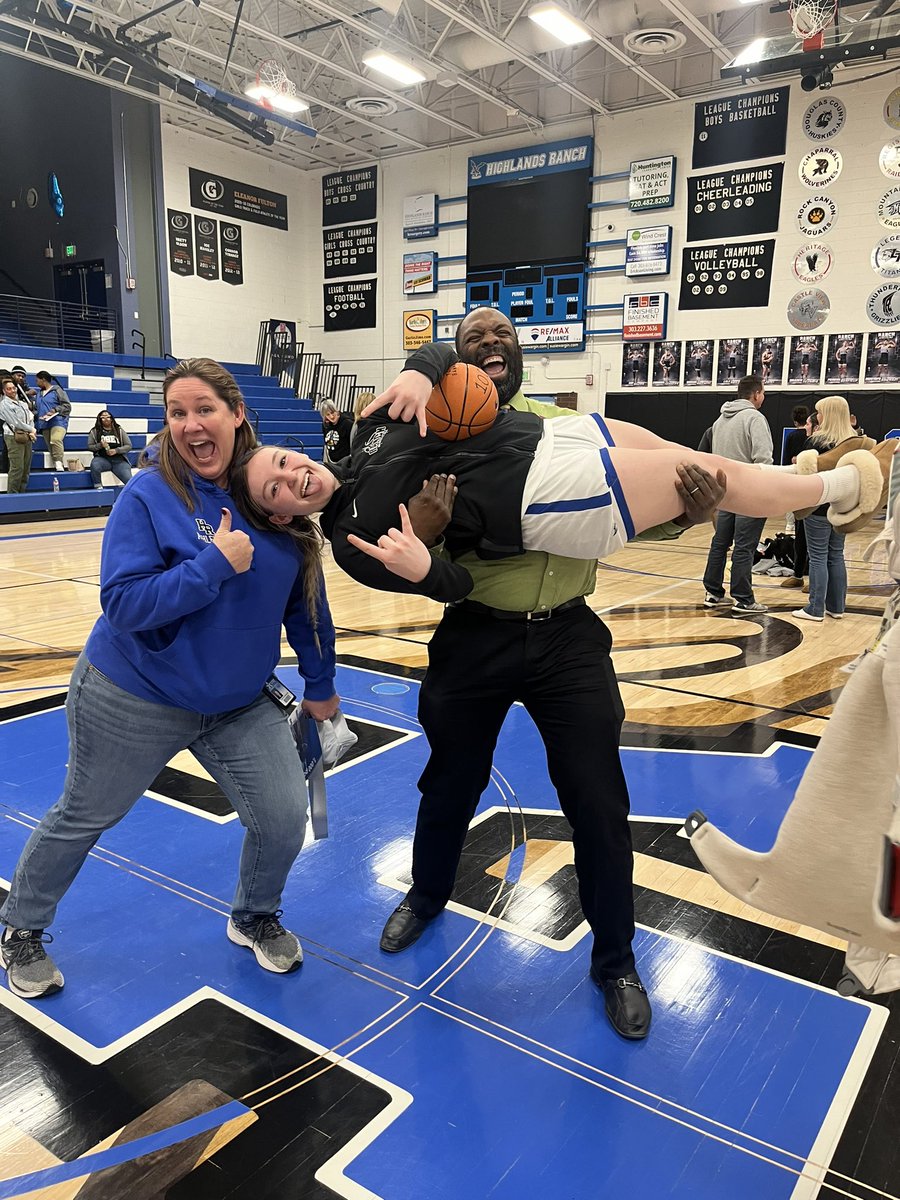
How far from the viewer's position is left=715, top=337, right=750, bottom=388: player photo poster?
14.8 m

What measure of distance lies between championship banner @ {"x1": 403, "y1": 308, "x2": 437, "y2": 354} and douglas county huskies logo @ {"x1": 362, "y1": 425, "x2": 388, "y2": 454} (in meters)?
16.9

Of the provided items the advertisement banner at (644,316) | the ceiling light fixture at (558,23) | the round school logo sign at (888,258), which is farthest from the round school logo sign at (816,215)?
the ceiling light fixture at (558,23)

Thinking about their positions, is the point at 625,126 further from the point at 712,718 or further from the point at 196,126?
the point at 712,718

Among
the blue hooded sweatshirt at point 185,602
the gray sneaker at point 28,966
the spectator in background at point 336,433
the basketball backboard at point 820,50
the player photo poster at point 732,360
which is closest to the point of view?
the blue hooded sweatshirt at point 185,602

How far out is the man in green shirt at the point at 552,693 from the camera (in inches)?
83.6

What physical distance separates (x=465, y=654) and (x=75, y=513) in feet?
41.1

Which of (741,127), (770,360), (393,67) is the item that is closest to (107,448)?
(393,67)

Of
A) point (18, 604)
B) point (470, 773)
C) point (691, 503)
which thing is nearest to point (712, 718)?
point (470, 773)

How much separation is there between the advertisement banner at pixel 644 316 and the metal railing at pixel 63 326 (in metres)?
10.2

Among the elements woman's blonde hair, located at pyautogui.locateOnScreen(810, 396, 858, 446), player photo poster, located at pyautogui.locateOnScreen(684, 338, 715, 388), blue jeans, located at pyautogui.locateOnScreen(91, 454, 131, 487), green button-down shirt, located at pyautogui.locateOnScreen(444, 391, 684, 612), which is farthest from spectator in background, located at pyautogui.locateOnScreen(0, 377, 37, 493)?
green button-down shirt, located at pyautogui.locateOnScreen(444, 391, 684, 612)

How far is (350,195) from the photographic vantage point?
19422 mm

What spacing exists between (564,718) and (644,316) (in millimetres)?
15060

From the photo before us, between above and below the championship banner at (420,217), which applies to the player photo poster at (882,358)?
below

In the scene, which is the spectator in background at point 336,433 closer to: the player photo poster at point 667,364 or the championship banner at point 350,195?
the player photo poster at point 667,364
